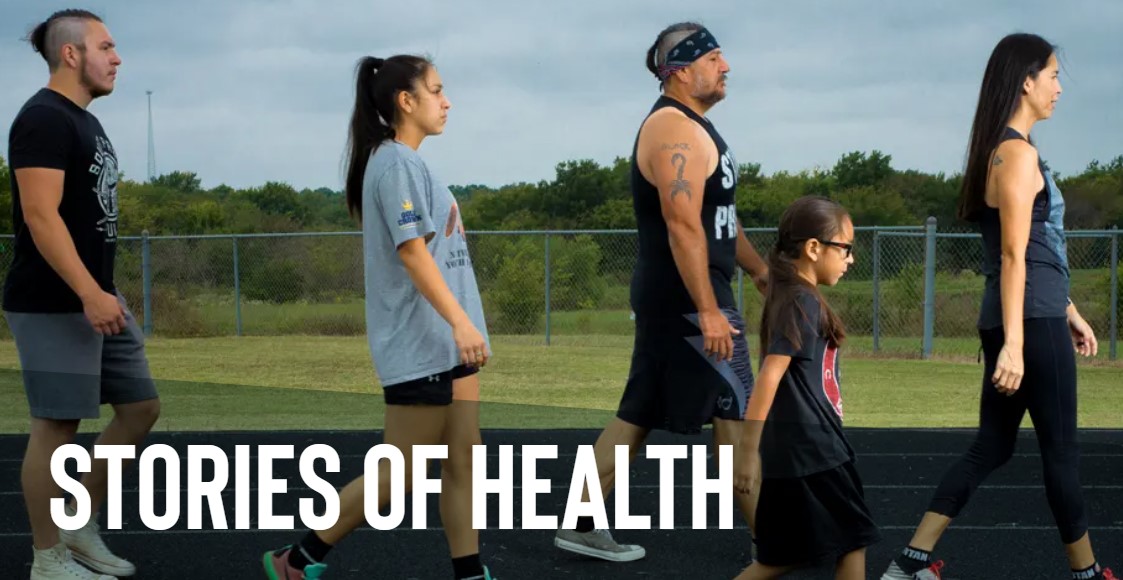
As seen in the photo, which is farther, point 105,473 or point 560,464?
point 560,464

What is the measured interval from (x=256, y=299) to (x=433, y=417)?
18426 mm

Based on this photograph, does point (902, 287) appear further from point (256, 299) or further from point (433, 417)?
point (433, 417)

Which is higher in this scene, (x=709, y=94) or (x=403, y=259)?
(x=709, y=94)

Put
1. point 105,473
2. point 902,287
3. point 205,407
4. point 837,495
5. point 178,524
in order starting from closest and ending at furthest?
point 837,495 < point 105,473 < point 178,524 < point 205,407 < point 902,287

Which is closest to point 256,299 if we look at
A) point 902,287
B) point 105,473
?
point 902,287

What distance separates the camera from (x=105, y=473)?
5000 mm

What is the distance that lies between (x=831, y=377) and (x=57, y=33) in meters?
2.81

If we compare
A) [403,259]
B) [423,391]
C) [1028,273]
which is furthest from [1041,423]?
[403,259]

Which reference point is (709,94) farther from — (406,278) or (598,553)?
(598,553)

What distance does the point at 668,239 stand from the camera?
4.80m

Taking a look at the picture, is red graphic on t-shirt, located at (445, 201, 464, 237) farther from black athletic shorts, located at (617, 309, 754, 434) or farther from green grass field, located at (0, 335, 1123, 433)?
green grass field, located at (0, 335, 1123, 433)

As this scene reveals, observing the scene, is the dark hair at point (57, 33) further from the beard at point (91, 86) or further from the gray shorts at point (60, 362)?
the gray shorts at point (60, 362)

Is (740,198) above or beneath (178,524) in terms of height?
above

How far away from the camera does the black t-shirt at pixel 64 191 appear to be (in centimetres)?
450
